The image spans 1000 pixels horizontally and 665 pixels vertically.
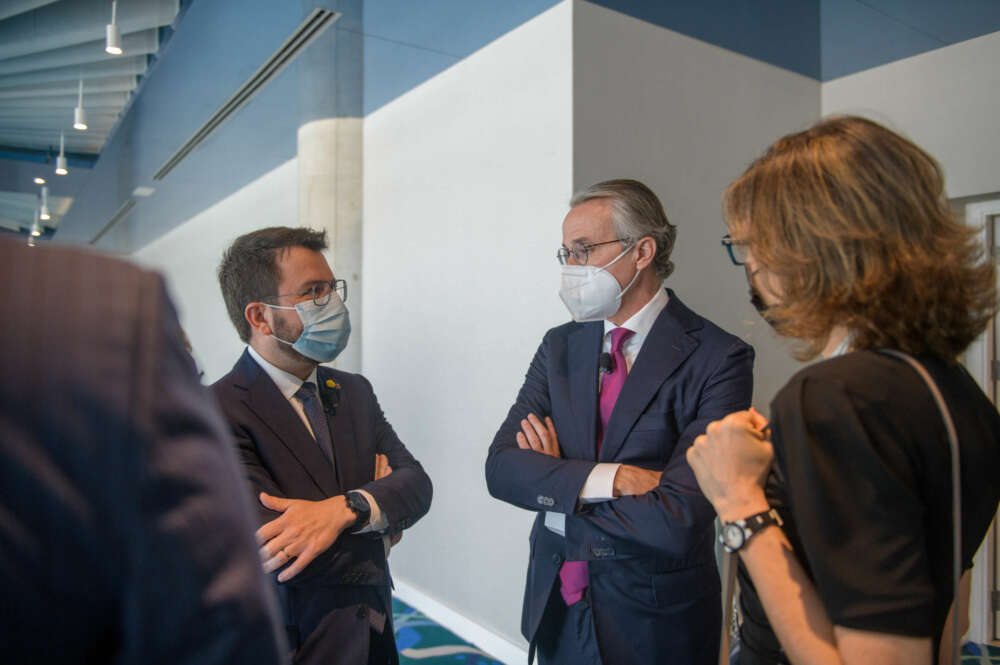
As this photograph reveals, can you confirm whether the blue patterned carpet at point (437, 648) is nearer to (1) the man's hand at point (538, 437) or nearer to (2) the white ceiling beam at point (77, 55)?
(1) the man's hand at point (538, 437)

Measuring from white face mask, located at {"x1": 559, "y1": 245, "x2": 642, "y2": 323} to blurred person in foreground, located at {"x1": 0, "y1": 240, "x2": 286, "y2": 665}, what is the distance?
1710 mm

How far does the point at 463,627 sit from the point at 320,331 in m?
2.35

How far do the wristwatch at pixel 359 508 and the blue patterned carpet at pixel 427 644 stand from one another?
1840 millimetres

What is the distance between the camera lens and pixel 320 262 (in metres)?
2.03

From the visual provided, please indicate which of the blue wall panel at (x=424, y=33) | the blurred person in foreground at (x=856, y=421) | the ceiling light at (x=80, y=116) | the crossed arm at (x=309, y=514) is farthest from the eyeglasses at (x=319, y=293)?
the blue wall panel at (x=424, y=33)

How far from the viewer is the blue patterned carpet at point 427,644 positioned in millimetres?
3336

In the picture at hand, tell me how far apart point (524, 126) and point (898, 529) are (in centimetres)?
281

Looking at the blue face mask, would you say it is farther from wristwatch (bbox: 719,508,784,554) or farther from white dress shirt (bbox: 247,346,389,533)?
wristwatch (bbox: 719,508,784,554)

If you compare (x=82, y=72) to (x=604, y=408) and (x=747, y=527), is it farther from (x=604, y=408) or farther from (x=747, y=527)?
(x=747, y=527)

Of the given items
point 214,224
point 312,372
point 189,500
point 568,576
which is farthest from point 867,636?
point 214,224

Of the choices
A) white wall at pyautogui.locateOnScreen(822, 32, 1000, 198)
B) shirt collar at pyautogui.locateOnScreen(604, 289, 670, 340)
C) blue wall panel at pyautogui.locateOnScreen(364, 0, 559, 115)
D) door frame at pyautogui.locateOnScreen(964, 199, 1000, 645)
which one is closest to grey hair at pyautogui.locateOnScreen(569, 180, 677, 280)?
shirt collar at pyautogui.locateOnScreen(604, 289, 670, 340)

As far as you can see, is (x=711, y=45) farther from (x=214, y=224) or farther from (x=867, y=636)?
(x=867, y=636)

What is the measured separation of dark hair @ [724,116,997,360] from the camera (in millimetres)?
941

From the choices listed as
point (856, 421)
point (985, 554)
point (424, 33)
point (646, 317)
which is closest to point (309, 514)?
point (646, 317)
